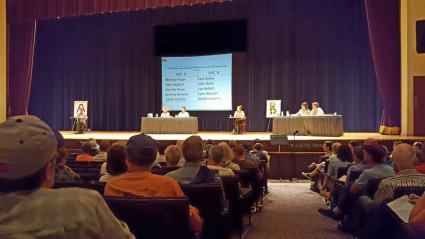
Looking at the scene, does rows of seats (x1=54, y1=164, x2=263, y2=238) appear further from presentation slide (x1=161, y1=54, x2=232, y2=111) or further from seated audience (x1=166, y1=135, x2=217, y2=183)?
presentation slide (x1=161, y1=54, x2=232, y2=111)

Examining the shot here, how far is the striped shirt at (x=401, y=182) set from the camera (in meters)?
2.88

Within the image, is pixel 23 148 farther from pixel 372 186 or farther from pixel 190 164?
pixel 372 186

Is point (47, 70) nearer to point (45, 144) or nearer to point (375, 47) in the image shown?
point (375, 47)

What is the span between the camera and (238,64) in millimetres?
15070

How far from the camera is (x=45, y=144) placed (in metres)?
1.14

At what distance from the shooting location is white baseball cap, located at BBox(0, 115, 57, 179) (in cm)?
110

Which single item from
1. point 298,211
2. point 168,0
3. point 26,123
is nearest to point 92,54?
point 168,0

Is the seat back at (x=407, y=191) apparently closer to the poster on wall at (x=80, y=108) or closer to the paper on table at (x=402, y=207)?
the paper on table at (x=402, y=207)

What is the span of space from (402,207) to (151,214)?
A: 146 centimetres

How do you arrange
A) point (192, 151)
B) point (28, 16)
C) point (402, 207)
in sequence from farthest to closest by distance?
point (28, 16)
point (192, 151)
point (402, 207)

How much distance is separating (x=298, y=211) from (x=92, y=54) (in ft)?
42.8

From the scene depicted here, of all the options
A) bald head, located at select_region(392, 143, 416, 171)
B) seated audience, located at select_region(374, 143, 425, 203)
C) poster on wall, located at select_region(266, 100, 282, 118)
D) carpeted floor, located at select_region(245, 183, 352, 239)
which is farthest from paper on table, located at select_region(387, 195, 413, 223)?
poster on wall, located at select_region(266, 100, 282, 118)

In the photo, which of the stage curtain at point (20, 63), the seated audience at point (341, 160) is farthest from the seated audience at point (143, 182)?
the stage curtain at point (20, 63)

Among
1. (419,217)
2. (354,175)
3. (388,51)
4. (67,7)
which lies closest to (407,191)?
(419,217)
